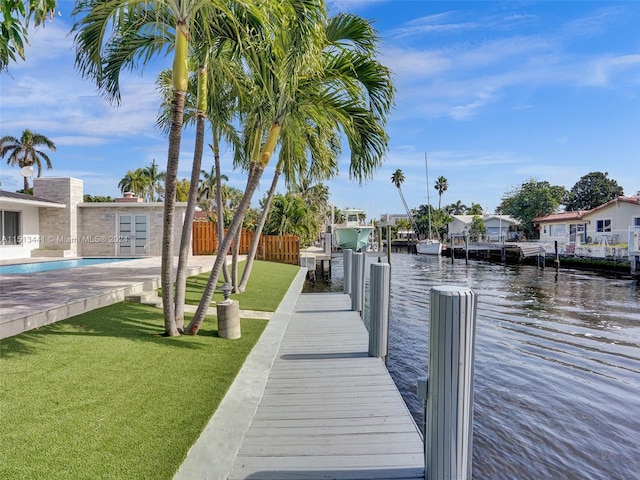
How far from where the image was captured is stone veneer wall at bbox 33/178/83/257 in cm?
1850

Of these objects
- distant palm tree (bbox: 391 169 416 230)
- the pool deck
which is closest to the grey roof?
the pool deck

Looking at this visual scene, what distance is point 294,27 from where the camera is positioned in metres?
5.25

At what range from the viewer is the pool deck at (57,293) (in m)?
5.18

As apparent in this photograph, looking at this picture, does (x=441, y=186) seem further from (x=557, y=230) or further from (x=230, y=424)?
(x=230, y=424)

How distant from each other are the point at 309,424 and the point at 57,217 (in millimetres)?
19578

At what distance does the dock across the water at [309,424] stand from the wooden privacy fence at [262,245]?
15.9 m

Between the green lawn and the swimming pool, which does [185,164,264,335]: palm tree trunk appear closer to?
the green lawn

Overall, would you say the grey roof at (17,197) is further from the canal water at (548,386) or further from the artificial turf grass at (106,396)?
the canal water at (548,386)

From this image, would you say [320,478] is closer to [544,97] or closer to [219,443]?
[219,443]

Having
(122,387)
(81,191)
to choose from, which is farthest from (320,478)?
(81,191)

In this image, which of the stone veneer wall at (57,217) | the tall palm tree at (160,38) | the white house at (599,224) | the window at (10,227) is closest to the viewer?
the tall palm tree at (160,38)

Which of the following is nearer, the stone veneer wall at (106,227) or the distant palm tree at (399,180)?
the stone veneer wall at (106,227)

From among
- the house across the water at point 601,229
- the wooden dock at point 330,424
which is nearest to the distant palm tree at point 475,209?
the house across the water at point 601,229

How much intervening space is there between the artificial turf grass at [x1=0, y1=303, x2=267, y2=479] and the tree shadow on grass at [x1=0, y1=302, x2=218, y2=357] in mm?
13
